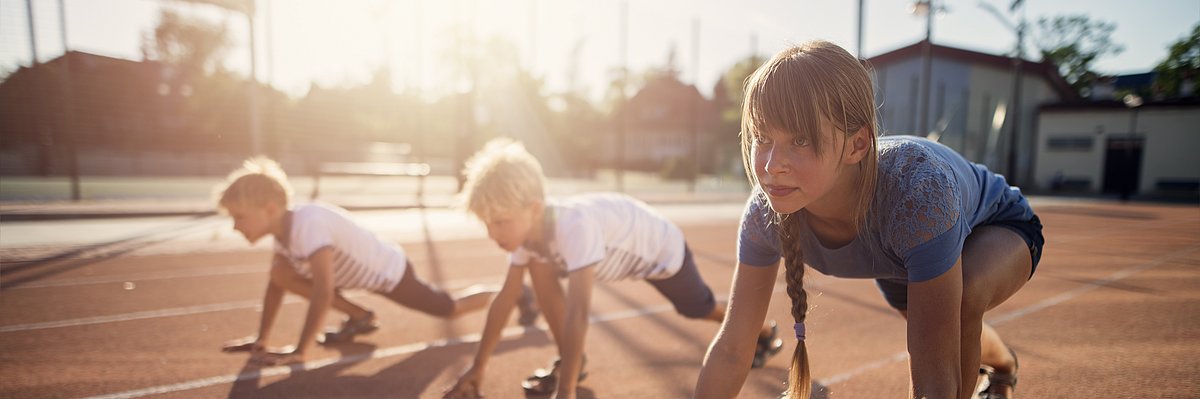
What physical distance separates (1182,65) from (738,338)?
6.26m

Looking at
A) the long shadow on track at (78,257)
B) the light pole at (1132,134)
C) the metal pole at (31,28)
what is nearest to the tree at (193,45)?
the metal pole at (31,28)

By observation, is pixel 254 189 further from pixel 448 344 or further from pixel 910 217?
pixel 910 217

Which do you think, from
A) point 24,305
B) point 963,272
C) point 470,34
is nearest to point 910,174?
point 963,272

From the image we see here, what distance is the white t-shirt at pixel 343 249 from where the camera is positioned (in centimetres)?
354

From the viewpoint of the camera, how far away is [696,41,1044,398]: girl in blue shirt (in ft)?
4.75

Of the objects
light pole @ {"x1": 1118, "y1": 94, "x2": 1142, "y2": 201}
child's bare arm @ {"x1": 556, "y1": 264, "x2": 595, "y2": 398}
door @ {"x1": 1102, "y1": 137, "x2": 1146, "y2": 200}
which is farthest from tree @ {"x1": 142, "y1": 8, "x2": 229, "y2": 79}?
door @ {"x1": 1102, "y1": 137, "x2": 1146, "y2": 200}

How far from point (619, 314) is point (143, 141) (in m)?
30.6

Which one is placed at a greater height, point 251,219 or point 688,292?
point 251,219

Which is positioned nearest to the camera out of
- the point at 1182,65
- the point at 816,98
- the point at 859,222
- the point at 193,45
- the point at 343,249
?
the point at 816,98

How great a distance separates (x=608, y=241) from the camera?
3125 millimetres

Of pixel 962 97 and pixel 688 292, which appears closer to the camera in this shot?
pixel 688 292

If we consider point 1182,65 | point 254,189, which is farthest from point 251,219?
point 1182,65

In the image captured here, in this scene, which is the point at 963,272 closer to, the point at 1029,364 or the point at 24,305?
the point at 1029,364

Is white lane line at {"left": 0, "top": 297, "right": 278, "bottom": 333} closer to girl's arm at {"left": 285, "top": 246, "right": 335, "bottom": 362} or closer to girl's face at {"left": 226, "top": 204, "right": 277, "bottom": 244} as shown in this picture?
girl's face at {"left": 226, "top": 204, "right": 277, "bottom": 244}
